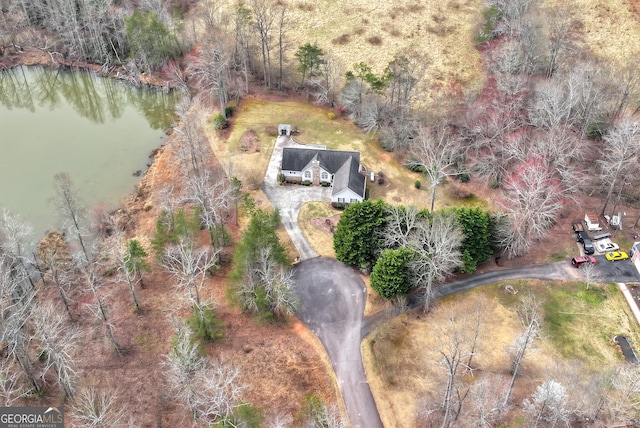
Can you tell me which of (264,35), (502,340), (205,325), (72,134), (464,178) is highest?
(264,35)

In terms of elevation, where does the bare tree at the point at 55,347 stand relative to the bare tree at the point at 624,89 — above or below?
below

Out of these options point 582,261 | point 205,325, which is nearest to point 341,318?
point 205,325

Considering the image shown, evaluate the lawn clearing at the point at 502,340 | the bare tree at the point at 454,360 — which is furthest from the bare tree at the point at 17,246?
the bare tree at the point at 454,360

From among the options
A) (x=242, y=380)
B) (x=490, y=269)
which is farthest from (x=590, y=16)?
(x=242, y=380)

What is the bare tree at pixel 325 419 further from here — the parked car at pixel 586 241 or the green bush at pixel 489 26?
the green bush at pixel 489 26

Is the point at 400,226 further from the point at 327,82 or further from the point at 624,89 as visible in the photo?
the point at 624,89

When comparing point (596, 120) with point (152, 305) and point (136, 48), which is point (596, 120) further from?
point (136, 48)
